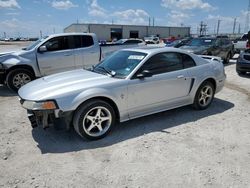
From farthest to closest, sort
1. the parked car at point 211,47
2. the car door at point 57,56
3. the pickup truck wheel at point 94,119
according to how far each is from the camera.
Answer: the parked car at point 211,47 < the car door at point 57,56 < the pickup truck wheel at point 94,119

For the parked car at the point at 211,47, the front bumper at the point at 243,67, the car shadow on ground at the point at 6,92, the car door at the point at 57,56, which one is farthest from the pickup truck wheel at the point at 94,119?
the parked car at the point at 211,47

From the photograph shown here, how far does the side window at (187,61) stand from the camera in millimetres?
5156

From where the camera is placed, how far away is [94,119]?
4.07 metres

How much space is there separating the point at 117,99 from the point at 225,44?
454 inches

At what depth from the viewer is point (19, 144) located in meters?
4.03

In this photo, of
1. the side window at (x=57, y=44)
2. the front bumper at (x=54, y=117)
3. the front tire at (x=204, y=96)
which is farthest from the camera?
the side window at (x=57, y=44)

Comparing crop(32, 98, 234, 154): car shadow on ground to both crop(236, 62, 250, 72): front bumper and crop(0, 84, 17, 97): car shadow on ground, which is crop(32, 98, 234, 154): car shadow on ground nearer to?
crop(0, 84, 17, 97): car shadow on ground

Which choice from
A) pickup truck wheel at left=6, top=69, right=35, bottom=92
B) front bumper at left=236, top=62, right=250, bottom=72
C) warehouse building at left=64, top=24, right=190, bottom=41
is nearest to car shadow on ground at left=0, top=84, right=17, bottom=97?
pickup truck wheel at left=6, top=69, right=35, bottom=92

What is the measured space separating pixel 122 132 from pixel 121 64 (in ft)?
4.26

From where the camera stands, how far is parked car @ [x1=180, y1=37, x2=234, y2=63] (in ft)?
39.0

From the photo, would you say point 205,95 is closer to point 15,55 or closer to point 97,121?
point 97,121

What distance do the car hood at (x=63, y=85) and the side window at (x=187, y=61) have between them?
1721 millimetres

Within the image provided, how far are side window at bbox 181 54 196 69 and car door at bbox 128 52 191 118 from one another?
0.09 m

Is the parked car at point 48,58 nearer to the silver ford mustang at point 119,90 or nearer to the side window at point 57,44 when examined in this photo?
the side window at point 57,44
